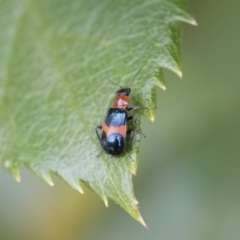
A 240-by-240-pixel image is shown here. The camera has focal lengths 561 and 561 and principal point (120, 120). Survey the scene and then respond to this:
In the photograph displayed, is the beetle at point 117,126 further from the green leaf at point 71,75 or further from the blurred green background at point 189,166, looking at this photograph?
the blurred green background at point 189,166

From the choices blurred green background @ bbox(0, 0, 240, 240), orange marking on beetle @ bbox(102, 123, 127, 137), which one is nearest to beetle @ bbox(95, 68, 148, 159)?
orange marking on beetle @ bbox(102, 123, 127, 137)

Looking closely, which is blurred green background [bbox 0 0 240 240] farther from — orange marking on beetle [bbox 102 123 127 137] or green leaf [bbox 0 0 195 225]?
green leaf [bbox 0 0 195 225]

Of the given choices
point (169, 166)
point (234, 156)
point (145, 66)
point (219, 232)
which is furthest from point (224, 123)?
point (145, 66)

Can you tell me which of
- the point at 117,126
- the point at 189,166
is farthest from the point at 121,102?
the point at 189,166

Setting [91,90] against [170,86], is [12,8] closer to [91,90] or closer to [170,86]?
[91,90]

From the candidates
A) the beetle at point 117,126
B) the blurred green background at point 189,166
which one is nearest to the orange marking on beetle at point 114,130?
the beetle at point 117,126

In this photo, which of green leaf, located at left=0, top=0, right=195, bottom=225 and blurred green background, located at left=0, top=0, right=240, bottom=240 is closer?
green leaf, located at left=0, top=0, right=195, bottom=225

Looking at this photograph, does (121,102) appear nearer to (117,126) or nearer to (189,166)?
(117,126)
